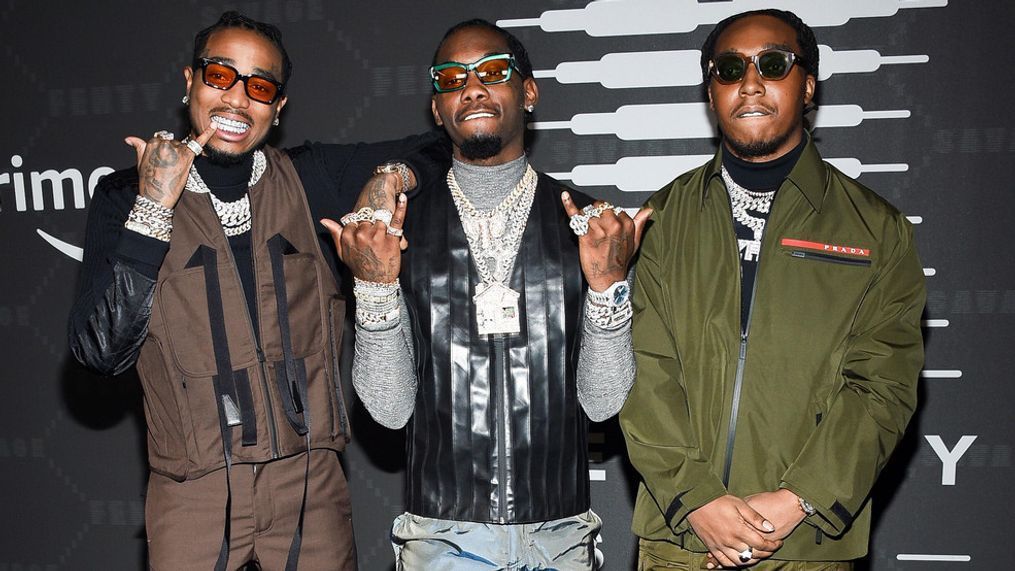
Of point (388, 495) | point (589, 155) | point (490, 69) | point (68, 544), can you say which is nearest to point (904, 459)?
point (589, 155)

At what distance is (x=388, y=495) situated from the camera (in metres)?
3.21

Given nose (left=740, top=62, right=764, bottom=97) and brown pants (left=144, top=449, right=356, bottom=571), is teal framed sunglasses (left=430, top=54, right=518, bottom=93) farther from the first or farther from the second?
brown pants (left=144, top=449, right=356, bottom=571)

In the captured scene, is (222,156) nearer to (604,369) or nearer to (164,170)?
(164,170)

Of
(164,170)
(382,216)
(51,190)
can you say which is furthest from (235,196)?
(51,190)

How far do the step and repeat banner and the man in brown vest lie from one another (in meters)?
0.99

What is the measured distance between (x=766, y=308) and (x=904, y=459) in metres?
1.44

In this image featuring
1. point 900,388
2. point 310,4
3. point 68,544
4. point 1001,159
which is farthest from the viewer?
point 68,544

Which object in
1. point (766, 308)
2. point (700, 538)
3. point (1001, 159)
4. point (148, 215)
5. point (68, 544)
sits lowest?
point (68, 544)

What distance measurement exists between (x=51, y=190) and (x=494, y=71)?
7.01ft

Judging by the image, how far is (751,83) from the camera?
77.2 inches

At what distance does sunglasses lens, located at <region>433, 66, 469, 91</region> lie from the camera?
1.99m

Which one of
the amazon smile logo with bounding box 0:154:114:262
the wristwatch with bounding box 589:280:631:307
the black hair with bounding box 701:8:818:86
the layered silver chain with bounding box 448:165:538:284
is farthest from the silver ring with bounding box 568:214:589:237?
the amazon smile logo with bounding box 0:154:114:262

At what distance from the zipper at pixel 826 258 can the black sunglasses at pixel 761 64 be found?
0.41 m

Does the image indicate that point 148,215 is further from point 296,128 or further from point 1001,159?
point 1001,159
